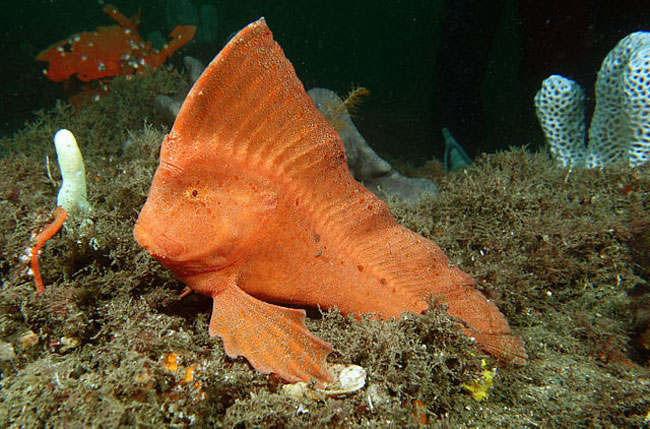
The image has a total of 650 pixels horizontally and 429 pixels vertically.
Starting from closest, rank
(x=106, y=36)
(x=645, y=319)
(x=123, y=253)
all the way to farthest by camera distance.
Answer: (x=123, y=253), (x=645, y=319), (x=106, y=36)

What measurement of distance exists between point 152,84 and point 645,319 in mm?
7152

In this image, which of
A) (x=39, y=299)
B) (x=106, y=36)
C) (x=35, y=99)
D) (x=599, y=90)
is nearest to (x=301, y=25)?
(x=35, y=99)

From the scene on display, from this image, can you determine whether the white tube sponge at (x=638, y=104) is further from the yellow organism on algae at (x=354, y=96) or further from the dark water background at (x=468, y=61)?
the dark water background at (x=468, y=61)

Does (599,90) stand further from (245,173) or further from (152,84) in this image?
(152,84)

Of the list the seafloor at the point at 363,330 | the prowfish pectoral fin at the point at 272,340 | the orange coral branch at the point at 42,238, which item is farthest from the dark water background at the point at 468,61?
the prowfish pectoral fin at the point at 272,340

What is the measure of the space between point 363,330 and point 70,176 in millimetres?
2604

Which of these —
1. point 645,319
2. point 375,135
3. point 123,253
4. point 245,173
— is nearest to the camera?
point 245,173

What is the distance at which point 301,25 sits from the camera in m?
53.6

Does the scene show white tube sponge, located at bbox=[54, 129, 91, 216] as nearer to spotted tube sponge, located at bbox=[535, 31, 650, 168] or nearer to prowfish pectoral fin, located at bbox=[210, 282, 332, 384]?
prowfish pectoral fin, located at bbox=[210, 282, 332, 384]

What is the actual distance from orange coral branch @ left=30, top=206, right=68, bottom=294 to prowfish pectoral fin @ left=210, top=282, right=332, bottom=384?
1.22 meters

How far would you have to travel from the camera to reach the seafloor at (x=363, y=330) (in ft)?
5.56

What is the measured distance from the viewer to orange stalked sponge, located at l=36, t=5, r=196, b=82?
6.53 m

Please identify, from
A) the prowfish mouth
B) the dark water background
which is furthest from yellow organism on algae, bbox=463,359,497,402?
the dark water background

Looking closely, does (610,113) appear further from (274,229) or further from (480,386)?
(274,229)
